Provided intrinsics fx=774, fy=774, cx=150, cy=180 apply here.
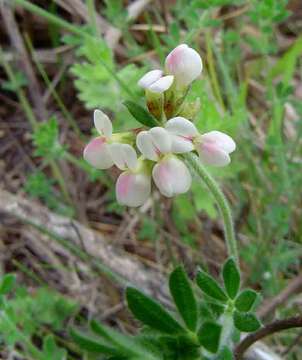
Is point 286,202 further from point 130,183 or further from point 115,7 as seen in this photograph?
point 130,183

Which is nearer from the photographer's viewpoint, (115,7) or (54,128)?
(54,128)

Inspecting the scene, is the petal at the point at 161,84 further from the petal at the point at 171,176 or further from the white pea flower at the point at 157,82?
the petal at the point at 171,176

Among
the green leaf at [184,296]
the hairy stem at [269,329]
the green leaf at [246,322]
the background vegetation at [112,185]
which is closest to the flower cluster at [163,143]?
the green leaf at [184,296]

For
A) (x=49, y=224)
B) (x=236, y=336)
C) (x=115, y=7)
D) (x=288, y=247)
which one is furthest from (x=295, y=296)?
(x=115, y=7)

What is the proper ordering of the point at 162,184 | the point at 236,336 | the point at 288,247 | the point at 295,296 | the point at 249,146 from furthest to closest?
the point at 249,146 → the point at 288,247 → the point at 295,296 → the point at 236,336 → the point at 162,184

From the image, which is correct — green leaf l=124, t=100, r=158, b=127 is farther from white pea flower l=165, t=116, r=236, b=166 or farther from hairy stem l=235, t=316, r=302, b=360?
hairy stem l=235, t=316, r=302, b=360

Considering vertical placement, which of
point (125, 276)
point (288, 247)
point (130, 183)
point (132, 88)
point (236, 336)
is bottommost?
point (288, 247)

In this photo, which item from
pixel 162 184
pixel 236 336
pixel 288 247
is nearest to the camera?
pixel 162 184
